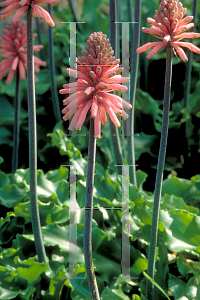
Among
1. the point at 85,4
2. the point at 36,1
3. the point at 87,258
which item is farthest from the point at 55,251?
the point at 85,4

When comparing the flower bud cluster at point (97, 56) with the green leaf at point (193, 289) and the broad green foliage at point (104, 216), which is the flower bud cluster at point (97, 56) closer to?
the broad green foliage at point (104, 216)

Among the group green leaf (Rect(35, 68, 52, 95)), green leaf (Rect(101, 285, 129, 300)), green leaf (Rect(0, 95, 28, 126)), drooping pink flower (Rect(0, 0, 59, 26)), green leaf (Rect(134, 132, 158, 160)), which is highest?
drooping pink flower (Rect(0, 0, 59, 26))

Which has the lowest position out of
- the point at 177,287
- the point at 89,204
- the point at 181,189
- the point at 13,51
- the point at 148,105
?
the point at 177,287

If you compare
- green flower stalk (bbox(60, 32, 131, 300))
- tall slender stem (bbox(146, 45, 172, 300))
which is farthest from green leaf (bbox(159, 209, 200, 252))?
green flower stalk (bbox(60, 32, 131, 300))

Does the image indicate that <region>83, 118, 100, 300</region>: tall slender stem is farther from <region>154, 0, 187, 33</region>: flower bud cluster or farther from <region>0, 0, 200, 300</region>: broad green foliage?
<region>154, 0, 187, 33</region>: flower bud cluster

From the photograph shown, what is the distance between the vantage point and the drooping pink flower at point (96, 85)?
53.0 inches

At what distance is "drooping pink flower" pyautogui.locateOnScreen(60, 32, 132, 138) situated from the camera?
135cm

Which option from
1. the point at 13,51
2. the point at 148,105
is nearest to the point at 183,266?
the point at 148,105

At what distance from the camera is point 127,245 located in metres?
1.92

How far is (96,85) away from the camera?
1.39 m

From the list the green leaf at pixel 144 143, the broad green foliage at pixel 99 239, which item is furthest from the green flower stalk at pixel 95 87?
the green leaf at pixel 144 143

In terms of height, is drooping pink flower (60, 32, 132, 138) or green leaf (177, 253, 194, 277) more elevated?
drooping pink flower (60, 32, 132, 138)

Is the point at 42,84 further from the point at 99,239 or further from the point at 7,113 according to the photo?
the point at 99,239

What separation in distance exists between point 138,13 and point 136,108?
1816 mm
